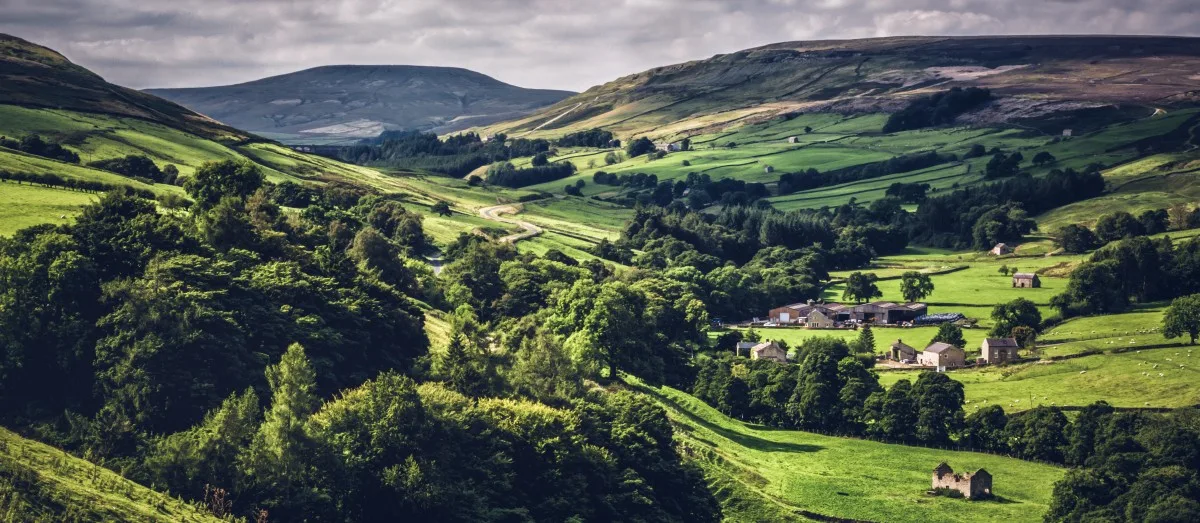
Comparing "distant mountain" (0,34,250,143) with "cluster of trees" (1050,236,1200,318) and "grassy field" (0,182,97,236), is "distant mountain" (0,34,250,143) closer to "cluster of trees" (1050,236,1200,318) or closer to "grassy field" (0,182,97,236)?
"grassy field" (0,182,97,236)

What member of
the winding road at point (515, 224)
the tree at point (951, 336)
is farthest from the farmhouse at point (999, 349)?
the winding road at point (515, 224)

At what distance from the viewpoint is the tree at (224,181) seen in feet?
346

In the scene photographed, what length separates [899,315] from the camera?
144 meters

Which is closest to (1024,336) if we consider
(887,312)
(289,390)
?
(887,312)

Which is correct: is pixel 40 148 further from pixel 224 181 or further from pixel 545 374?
pixel 545 374

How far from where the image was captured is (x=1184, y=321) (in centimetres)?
11375

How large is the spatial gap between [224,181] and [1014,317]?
254 feet

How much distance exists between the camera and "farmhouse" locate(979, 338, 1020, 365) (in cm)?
11700

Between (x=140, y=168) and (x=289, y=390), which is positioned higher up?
(x=140, y=168)

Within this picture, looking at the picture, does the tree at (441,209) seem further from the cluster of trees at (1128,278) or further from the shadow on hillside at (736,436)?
the cluster of trees at (1128,278)

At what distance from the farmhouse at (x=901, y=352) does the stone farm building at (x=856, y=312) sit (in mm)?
16307

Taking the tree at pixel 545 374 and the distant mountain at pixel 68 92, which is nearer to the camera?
the tree at pixel 545 374

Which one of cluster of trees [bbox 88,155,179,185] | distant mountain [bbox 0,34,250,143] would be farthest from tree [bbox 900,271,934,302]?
distant mountain [bbox 0,34,250,143]

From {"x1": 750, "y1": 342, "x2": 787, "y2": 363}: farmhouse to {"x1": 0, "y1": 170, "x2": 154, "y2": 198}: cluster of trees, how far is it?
197 ft
